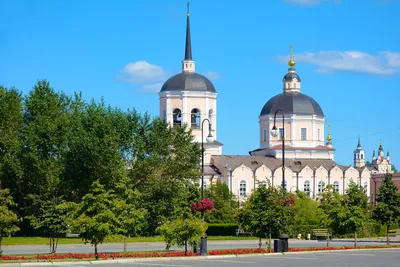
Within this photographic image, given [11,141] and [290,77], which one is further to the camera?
[290,77]

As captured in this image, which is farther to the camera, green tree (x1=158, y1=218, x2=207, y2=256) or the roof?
the roof

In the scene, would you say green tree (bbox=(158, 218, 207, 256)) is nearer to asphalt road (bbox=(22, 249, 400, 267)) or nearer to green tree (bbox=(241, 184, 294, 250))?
asphalt road (bbox=(22, 249, 400, 267))

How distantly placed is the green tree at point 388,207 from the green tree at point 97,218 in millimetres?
20163

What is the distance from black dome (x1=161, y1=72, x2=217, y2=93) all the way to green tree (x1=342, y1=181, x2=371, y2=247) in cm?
5868

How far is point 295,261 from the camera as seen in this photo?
1243 inches

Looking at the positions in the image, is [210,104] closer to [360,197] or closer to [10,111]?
[10,111]

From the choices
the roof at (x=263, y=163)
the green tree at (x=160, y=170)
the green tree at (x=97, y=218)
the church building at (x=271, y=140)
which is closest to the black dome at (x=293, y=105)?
the church building at (x=271, y=140)

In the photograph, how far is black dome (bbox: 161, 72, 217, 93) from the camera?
10294cm

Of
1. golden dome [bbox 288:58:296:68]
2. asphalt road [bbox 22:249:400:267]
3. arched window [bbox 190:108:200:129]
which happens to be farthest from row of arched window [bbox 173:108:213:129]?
asphalt road [bbox 22:249:400:267]

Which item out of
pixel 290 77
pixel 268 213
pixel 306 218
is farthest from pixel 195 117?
pixel 268 213

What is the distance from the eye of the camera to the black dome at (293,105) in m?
114

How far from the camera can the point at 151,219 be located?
208 feet

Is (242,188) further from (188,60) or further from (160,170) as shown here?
(160,170)

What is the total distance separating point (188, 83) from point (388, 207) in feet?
186
